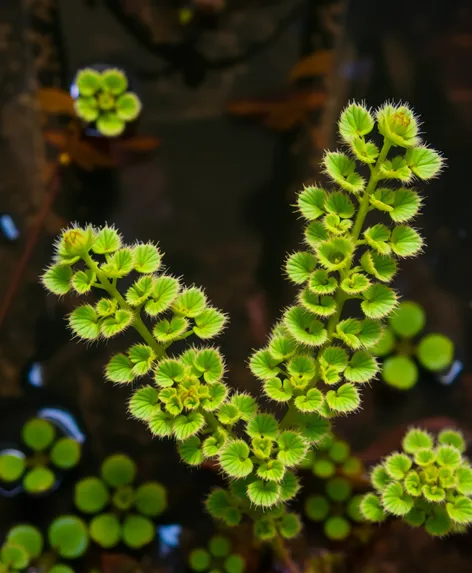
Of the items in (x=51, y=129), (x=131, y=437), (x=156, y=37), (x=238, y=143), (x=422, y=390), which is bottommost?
(x=131, y=437)

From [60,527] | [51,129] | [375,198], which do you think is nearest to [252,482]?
[375,198]

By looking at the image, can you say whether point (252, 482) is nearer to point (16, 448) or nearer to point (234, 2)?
point (16, 448)

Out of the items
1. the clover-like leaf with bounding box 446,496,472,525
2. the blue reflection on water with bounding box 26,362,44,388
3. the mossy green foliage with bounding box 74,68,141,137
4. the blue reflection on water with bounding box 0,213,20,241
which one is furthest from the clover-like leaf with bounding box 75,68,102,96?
the clover-like leaf with bounding box 446,496,472,525

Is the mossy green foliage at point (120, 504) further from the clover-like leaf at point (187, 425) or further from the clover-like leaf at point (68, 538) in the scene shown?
the clover-like leaf at point (187, 425)

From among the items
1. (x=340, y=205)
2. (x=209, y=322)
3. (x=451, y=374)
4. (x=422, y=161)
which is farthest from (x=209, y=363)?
(x=451, y=374)

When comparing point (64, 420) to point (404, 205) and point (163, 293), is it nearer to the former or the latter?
point (163, 293)

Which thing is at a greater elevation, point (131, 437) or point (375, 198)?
point (375, 198)
